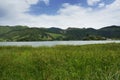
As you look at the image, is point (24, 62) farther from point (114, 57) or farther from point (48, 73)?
point (114, 57)

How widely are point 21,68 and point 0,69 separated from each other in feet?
3.70

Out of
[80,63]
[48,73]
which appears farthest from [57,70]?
[80,63]

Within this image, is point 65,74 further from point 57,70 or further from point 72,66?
point 72,66

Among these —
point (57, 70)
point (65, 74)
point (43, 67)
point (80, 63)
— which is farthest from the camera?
point (80, 63)

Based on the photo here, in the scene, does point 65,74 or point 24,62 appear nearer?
point 65,74

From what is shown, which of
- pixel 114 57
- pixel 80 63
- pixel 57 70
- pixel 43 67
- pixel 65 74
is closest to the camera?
pixel 65 74

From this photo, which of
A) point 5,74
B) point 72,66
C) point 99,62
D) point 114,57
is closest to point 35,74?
point 5,74

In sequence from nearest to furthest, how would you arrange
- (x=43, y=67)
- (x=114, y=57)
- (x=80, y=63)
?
(x=43, y=67)
(x=80, y=63)
(x=114, y=57)

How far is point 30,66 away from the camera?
10891 millimetres

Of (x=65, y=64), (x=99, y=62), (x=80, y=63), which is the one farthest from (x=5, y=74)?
(x=99, y=62)

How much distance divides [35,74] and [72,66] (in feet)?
7.23

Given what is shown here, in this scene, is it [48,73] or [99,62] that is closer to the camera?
[48,73]

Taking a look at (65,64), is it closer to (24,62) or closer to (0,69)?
(24,62)

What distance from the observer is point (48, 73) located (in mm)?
9242
